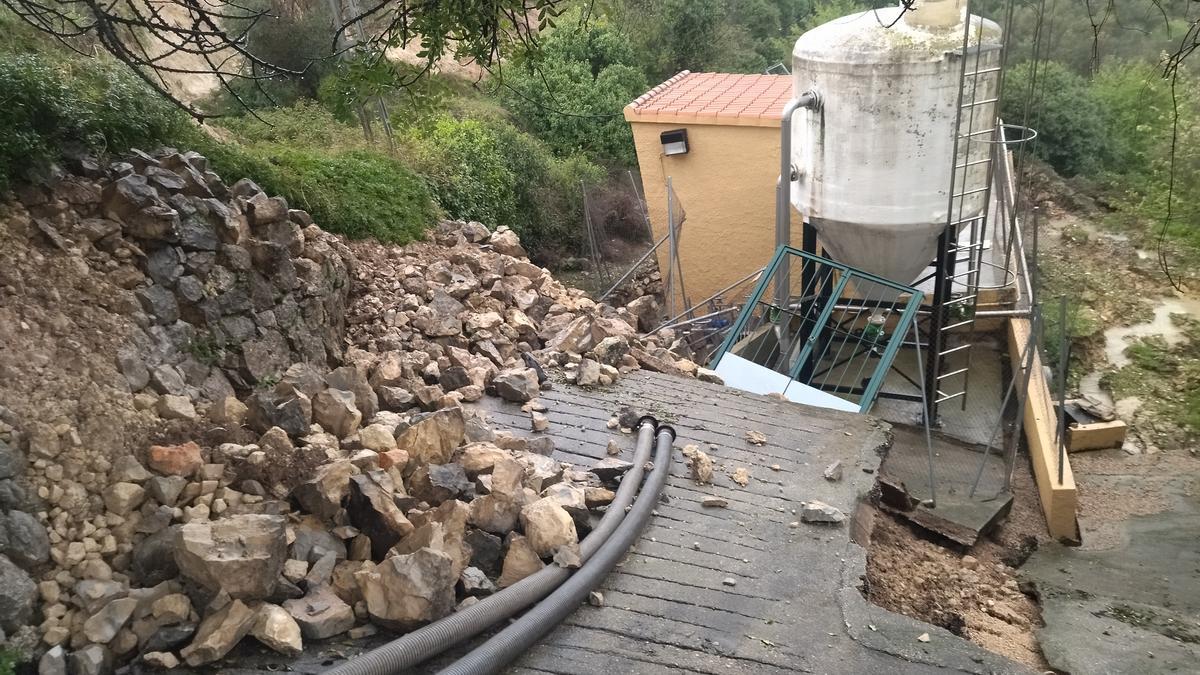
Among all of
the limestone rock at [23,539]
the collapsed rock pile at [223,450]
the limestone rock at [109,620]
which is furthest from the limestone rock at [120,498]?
the limestone rock at [109,620]

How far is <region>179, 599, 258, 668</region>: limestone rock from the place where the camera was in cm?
361

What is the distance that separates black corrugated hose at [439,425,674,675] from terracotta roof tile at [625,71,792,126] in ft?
27.5

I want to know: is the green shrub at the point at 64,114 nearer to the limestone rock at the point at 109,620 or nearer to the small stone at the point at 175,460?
the small stone at the point at 175,460

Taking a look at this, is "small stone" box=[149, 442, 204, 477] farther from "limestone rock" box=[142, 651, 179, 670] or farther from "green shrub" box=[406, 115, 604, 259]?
"green shrub" box=[406, 115, 604, 259]

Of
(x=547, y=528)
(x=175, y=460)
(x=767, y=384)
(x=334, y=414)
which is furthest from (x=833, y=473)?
(x=175, y=460)

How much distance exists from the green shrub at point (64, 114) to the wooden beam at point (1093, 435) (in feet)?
35.1

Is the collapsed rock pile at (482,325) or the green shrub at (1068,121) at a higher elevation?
the collapsed rock pile at (482,325)

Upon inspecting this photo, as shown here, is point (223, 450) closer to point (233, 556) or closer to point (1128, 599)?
point (233, 556)

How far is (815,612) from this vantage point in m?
4.79

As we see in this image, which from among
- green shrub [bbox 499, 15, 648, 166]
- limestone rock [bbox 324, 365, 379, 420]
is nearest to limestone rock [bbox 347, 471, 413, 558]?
limestone rock [bbox 324, 365, 379, 420]

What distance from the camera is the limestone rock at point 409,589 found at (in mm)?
3947

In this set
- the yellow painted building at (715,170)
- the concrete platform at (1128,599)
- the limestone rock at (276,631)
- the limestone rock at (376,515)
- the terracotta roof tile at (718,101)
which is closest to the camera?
the limestone rock at (276,631)

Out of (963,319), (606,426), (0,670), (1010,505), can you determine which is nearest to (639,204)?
(963,319)

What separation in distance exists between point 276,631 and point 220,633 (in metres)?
0.22
